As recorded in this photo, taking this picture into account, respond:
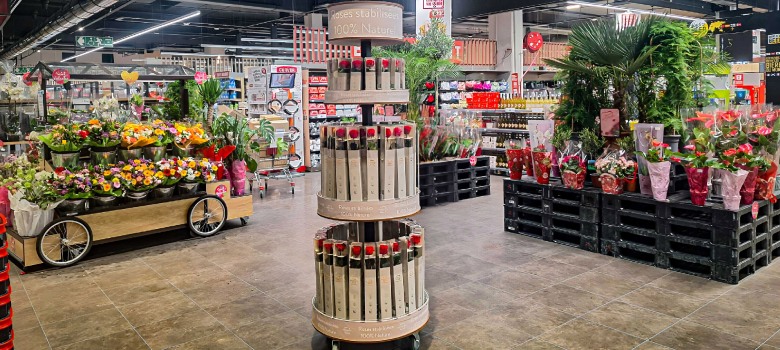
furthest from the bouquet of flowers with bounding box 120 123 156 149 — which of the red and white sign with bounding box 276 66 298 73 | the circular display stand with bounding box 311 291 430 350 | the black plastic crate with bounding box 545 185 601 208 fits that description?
the red and white sign with bounding box 276 66 298 73

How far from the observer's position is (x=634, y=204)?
5008 mm

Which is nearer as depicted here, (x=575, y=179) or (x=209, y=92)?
(x=575, y=179)

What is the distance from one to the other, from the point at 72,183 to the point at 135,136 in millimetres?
757

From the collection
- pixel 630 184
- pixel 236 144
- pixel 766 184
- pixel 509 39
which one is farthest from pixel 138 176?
pixel 509 39

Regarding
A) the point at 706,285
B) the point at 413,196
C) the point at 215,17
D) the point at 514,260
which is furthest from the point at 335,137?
the point at 215,17

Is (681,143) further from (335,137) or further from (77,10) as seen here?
(77,10)

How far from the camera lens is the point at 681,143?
212 inches

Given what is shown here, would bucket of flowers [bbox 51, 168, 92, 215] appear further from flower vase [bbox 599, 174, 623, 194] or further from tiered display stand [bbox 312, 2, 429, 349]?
flower vase [bbox 599, 174, 623, 194]

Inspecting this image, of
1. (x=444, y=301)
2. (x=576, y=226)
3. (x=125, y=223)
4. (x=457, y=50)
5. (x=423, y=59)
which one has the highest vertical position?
(x=457, y=50)

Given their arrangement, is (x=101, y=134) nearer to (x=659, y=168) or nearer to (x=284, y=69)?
(x=659, y=168)

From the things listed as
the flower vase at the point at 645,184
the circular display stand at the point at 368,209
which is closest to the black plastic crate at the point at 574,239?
the flower vase at the point at 645,184

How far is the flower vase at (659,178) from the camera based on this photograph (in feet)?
15.4

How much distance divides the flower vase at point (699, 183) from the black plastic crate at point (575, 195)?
0.83 meters

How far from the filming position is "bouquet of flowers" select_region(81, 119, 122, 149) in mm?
5721
